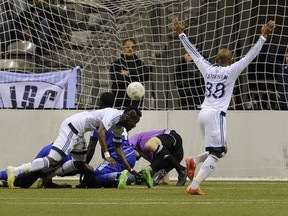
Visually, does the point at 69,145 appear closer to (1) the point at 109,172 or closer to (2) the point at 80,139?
(2) the point at 80,139

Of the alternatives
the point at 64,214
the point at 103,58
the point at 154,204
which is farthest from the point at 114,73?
the point at 64,214

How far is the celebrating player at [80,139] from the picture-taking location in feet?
42.5

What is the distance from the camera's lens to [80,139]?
13.2 metres

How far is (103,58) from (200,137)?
2476 mm

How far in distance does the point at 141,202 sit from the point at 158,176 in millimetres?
4272

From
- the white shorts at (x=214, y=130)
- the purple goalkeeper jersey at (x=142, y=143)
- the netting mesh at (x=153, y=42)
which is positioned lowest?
the purple goalkeeper jersey at (x=142, y=143)

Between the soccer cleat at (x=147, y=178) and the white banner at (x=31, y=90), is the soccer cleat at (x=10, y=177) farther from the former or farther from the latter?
the white banner at (x=31, y=90)

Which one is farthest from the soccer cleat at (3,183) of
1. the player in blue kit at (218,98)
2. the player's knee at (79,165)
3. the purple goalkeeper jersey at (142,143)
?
the player in blue kit at (218,98)

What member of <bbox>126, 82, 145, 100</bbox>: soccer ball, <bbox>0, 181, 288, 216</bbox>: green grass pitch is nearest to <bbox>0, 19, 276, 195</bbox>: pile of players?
<bbox>0, 181, 288, 216</bbox>: green grass pitch

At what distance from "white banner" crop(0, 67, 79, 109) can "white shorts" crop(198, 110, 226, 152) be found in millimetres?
6045

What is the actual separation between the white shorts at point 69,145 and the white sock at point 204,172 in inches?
82.0

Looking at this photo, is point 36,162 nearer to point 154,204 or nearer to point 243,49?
point 154,204

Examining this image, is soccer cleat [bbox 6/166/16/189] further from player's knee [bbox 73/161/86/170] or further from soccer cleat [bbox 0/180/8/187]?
player's knee [bbox 73/161/86/170]

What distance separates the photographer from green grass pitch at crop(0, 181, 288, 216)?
8.58 metres
